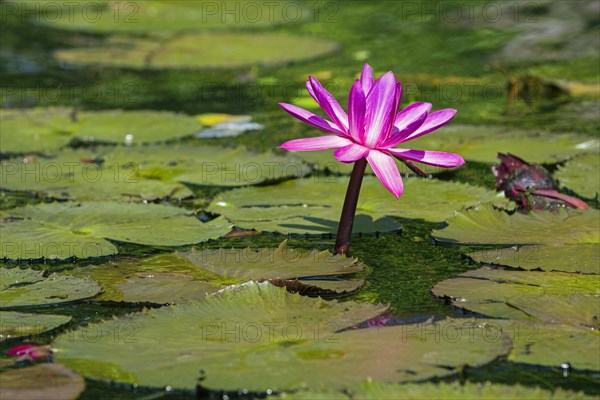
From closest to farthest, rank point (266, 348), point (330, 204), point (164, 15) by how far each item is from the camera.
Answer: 1. point (266, 348)
2. point (330, 204)
3. point (164, 15)

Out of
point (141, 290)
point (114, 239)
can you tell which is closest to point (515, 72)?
point (114, 239)

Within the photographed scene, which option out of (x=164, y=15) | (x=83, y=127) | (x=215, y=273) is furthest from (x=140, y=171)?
(x=164, y=15)

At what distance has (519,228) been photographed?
2621mm

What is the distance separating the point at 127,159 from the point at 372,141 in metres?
1.48

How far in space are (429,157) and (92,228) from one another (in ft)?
3.24

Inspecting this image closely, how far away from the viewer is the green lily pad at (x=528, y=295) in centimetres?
202

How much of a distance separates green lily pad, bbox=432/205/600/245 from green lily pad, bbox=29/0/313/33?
159 inches

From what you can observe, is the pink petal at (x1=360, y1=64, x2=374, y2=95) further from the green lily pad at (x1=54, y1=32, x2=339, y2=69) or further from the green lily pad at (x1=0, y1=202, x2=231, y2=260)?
the green lily pad at (x1=54, y1=32, x2=339, y2=69)

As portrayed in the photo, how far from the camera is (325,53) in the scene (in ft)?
18.2

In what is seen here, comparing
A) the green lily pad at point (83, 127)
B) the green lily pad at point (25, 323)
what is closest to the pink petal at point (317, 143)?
the green lily pad at point (25, 323)

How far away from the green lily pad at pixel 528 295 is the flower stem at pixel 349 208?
0.94ft

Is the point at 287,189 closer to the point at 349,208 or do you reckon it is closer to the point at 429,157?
the point at 349,208

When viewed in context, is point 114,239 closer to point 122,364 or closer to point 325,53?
point 122,364

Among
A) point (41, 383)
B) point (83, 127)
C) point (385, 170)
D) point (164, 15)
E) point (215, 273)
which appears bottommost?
point (41, 383)
